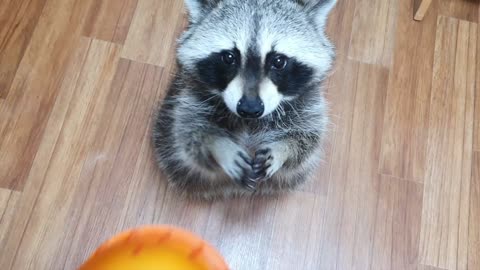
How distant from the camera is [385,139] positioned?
162 centimetres

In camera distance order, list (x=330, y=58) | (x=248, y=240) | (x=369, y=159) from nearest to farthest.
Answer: (x=330, y=58), (x=248, y=240), (x=369, y=159)

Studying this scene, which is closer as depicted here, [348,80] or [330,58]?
[330,58]

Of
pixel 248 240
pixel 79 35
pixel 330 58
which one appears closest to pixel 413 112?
pixel 330 58

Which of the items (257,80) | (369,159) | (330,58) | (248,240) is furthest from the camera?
(369,159)

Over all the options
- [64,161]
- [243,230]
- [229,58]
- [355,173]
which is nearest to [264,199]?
[243,230]

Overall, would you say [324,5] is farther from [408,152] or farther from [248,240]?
[248,240]

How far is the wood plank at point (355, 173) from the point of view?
4.91 feet

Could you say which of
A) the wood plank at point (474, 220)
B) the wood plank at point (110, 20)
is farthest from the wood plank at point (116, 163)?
the wood plank at point (474, 220)

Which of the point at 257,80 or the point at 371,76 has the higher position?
the point at 257,80

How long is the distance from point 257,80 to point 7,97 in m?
0.88

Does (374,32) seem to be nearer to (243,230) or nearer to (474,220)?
(474,220)

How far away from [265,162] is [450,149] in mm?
718

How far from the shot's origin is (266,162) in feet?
4.11

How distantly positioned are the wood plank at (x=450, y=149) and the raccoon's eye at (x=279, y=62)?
682 millimetres
